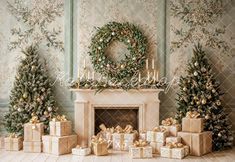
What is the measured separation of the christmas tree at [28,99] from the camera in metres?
7.52

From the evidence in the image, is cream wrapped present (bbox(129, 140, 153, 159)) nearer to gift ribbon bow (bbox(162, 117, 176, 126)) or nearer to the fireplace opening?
gift ribbon bow (bbox(162, 117, 176, 126))

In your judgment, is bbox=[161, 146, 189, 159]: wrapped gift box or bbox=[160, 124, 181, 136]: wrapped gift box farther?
bbox=[160, 124, 181, 136]: wrapped gift box

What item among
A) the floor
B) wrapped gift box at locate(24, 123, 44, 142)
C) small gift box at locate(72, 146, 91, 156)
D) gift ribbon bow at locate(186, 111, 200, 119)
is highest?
gift ribbon bow at locate(186, 111, 200, 119)

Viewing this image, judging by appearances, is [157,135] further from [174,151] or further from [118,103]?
[118,103]

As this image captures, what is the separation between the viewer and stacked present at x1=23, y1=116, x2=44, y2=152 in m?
7.11

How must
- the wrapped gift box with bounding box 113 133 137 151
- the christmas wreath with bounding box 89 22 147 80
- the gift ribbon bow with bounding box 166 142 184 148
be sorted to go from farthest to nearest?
1. the christmas wreath with bounding box 89 22 147 80
2. the wrapped gift box with bounding box 113 133 137 151
3. the gift ribbon bow with bounding box 166 142 184 148

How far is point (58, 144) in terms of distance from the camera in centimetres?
686

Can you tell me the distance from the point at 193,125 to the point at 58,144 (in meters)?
2.33

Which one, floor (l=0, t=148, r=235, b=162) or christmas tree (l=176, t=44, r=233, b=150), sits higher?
christmas tree (l=176, t=44, r=233, b=150)

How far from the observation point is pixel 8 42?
8078 millimetres

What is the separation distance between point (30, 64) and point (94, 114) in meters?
1.54

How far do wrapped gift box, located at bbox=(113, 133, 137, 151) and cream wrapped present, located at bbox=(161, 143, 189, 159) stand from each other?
2.29 feet

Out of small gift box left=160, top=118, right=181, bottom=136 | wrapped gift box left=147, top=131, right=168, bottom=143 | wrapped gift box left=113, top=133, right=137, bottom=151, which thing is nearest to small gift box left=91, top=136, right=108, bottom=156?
wrapped gift box left=113, top=133, right=137, bottom=151

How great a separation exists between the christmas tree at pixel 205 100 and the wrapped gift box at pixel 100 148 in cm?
157
